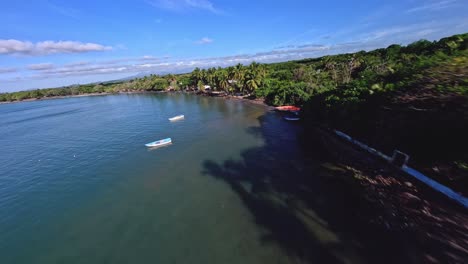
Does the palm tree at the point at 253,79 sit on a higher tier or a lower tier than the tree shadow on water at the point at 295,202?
higher

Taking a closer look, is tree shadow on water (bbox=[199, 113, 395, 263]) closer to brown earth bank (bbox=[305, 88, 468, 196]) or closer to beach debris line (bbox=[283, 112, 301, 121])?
brown earth bank (bbox=[305, 88, 468, 196])

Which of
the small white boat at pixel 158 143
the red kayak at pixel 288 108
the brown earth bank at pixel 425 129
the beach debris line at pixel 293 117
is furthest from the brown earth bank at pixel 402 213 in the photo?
the red kayak at pixel 288 108

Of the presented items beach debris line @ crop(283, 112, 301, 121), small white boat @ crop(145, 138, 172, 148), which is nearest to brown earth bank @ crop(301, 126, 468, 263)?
beach debris line @ crop(283, 112, 301, 121)

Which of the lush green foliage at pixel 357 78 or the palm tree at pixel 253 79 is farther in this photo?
the palm tree at pixel 253 79

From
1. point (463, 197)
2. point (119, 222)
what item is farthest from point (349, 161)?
point (119, 222)

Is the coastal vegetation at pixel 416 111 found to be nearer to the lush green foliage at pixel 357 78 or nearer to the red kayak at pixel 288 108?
the lush green foliage at pixel 357 78

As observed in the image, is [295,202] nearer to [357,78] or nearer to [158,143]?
[158,143]

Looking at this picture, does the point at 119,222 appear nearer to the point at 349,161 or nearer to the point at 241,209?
the point at 241,209
